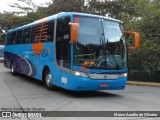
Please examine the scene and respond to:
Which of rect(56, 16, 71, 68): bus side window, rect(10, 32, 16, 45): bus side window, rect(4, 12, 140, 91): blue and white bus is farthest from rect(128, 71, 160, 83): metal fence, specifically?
rect(56, 16, 71, 68): bus side window

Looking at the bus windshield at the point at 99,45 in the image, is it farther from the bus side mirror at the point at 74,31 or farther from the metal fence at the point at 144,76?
the metal fence at the point at 144,76

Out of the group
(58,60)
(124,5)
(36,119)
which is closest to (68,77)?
(58,60)

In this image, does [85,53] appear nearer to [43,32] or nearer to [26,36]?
[43,32]

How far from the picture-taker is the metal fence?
21206 mm

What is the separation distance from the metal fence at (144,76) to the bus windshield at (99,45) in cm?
942

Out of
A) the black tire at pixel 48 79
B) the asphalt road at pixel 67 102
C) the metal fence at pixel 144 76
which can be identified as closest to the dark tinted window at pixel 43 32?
the black tire at pixel 48 79

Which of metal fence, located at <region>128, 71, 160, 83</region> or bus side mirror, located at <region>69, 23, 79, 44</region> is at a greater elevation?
bus side mirror, located at <region>69, 23, 79, 44</region>

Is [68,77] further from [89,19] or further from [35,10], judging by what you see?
[35,10]

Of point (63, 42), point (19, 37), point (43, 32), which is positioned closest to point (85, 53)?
point (63, 42)

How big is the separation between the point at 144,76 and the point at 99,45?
10876mm

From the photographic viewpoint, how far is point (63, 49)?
40.0ft

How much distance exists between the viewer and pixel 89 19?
12031 mm

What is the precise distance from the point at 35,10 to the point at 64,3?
6312 mm

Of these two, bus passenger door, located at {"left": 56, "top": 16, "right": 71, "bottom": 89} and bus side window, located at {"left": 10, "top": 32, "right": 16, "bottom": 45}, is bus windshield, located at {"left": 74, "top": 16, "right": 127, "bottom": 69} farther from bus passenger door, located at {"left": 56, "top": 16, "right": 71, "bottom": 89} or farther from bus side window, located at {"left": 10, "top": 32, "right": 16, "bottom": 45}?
bus side window, located at {"left": 10, "top": 32, "right": 16, "bottom": 45}
